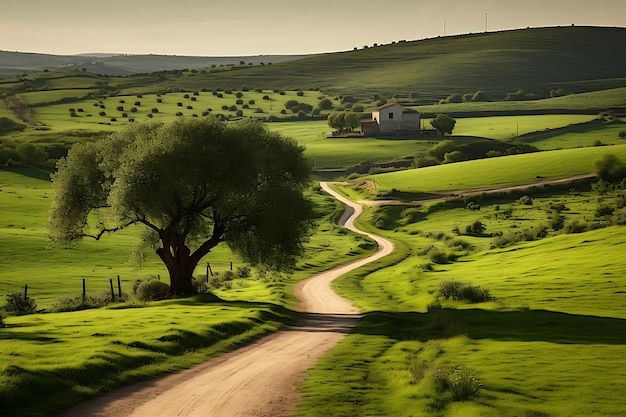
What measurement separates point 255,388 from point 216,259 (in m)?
59.9

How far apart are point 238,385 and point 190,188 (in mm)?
26120

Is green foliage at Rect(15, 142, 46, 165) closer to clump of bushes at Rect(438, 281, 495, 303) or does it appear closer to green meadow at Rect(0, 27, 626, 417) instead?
green meadow at Rect(0, 27, 626, 417)

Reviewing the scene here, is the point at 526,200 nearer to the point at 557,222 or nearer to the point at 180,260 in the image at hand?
the point at 557,222

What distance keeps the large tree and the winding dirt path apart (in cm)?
1289

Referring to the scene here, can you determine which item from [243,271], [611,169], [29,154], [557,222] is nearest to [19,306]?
[243,271]

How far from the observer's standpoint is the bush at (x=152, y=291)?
5438 cm

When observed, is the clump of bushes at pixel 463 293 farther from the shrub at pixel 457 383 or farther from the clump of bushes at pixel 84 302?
the clump of bushes at pixel 84 302

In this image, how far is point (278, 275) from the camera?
223ft

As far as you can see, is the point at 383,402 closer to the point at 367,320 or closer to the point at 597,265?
the point at 367,320

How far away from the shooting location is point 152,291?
55156mm

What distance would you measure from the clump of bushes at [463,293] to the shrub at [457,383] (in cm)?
2125

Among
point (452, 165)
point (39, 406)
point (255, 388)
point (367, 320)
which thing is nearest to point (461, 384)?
point (255, 388)

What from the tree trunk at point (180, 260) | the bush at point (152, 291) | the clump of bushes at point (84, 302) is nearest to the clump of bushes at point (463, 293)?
the tree trunk at point (180, 260)

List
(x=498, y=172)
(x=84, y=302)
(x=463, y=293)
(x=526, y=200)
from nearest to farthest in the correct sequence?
(x=463, y=293) < (x=84, y=302) < (x=526, y=200) < (x=498, y=172)
